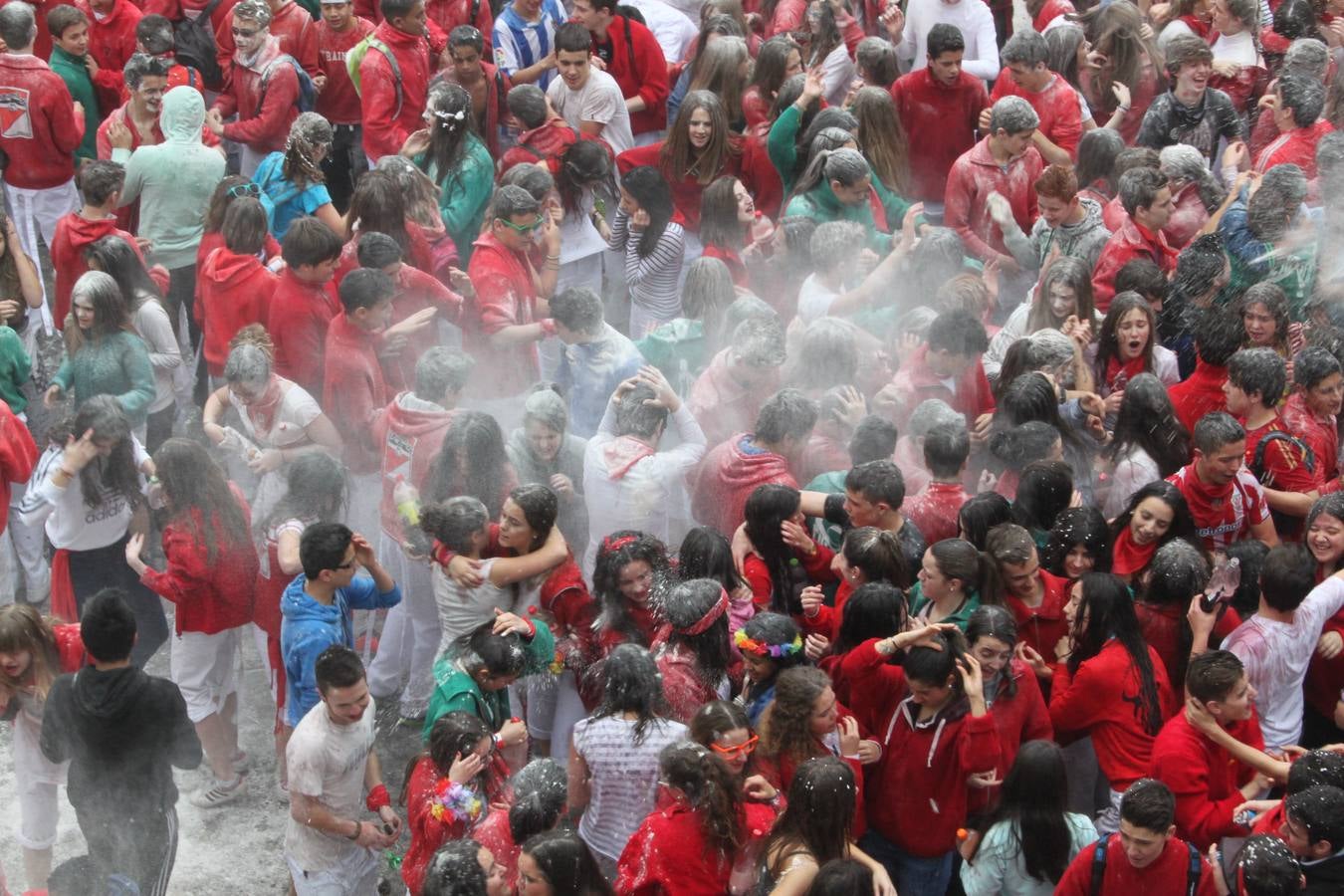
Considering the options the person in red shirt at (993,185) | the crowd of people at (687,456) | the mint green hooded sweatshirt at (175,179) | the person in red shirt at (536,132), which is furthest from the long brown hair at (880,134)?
the mint green hooded sweatshirt at (175,179)

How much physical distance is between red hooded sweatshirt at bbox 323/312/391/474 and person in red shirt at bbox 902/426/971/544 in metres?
2.40

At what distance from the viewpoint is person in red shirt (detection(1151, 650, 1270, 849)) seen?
474cm

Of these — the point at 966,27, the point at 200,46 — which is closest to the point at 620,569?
the point at 966,27

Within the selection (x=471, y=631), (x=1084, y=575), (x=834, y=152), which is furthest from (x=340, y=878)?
(x=834, y=152)

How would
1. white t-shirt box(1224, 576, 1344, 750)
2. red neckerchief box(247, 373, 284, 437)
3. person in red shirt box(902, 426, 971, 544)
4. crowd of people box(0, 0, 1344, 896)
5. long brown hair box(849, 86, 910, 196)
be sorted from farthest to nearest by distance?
1. long brown hair box(849, 86, 910, 196)
2. red neckerchief box(247, 373, 284, 437)
3. person in red shirt box(902, 426, 971, 544)
4. white t-shirt box(1224, 576, 1344, 750)
5. crowd of people box(0, 0, 1344, 896)

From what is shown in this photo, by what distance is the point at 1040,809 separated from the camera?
181 inches

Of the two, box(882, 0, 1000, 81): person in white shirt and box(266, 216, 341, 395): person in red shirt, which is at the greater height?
box(882, 0, 1000, 81): person in white shirt

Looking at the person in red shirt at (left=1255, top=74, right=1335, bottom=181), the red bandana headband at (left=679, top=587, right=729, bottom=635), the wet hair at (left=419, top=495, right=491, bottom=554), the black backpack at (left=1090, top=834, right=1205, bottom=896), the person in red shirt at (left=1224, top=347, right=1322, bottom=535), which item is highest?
the person in red shirt at (left=1255, top=74, right=1335, bottom=181)

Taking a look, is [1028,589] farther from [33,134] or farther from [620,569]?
[33,134]

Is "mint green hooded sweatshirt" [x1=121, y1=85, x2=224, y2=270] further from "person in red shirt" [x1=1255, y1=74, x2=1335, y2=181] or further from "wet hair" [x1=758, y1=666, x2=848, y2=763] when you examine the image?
"person in red shirt" [x1=1255, y1=74, x2=1335, y2=181]

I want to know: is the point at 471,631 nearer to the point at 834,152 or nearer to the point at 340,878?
the point at 340,878

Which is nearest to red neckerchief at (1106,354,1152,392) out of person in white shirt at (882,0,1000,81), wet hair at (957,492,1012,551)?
wet hair at (957,492,1012,551)

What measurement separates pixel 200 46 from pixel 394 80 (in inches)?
81.7

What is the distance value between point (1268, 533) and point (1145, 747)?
48.9 inches
